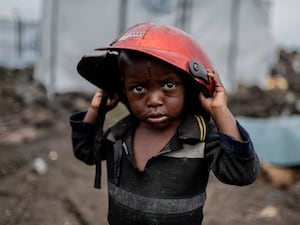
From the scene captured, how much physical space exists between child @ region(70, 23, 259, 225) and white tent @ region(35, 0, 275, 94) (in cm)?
510

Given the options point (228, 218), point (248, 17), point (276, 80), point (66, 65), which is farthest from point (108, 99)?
point (276, 80)

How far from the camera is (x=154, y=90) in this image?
4.08 ft

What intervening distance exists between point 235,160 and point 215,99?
0.66ft

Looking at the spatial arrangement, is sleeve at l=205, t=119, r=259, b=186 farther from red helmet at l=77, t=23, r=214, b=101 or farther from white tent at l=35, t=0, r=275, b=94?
white tent at l=35, t=0, r=275, b=94

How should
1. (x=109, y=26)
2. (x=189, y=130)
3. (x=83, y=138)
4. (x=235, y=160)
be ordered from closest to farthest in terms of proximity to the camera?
1. (x=235, y=160)
2. (x=189, y=130)
3. (x=83, y=138)
4. (x=109, y=26)

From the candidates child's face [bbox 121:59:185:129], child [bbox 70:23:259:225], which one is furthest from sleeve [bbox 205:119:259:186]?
child's face [bbox 121:59:185:129]

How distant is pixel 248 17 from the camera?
7754mm

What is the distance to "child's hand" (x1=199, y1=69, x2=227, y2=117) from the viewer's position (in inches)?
48.9

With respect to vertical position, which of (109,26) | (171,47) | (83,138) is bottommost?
(109,26)

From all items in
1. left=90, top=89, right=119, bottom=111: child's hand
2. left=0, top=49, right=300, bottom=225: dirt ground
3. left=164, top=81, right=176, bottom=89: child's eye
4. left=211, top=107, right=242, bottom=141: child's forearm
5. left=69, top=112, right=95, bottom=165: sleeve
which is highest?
left=164, top=81, right=176, bottom=89: child's eye

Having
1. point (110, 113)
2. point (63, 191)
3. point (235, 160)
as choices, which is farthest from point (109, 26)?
point (235, 160)

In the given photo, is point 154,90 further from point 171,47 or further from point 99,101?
point 99,101

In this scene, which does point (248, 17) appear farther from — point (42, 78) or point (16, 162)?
point (16, 162)

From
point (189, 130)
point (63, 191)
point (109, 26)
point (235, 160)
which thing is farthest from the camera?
point (109, 26)
